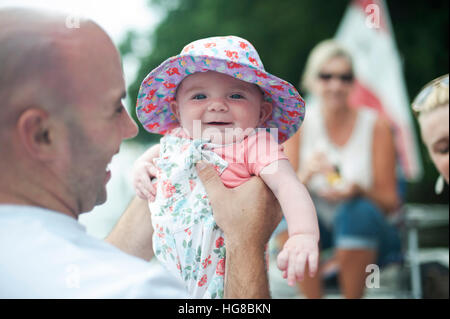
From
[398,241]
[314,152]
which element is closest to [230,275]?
[314,152]

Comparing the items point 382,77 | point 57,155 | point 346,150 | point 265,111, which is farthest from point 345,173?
point 382,77

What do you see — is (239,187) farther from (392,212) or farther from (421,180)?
(421,180)

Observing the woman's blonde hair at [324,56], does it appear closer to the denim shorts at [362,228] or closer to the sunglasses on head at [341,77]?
the sunglasses on head at [341,77]

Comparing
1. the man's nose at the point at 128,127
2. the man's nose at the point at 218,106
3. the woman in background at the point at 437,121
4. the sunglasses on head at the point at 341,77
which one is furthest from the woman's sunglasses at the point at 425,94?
the sunglasses on head at the point at 341,77

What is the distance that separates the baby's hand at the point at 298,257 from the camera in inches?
43.1

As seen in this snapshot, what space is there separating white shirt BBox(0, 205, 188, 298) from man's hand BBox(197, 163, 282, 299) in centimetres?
29

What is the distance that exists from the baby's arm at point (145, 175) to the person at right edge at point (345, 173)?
5.34 ft

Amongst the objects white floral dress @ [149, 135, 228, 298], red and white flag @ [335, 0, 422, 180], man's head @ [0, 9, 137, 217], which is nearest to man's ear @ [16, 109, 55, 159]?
man's head @ [0, 9, 137, 217]

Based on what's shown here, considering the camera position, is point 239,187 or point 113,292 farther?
point 239,187

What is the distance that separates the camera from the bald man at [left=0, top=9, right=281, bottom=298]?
37.7 inches

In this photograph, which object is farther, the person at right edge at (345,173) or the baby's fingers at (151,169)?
the person at right edge at (345,173)

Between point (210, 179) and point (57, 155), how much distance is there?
1.52 feet

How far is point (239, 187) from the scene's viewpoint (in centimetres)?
136

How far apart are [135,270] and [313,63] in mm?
3027
